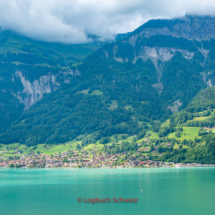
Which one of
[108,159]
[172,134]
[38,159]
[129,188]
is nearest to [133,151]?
[108,159]

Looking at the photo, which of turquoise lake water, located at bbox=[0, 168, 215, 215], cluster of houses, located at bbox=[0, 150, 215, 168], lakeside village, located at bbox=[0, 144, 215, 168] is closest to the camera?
turquoise lake water, located at bbox=[0, 168, 215, 215]

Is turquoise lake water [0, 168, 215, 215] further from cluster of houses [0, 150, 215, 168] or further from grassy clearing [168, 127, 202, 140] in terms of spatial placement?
grassy clearing [168, 127, 202, 140]

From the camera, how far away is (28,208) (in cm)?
5281

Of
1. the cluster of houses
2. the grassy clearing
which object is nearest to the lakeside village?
the cluster of houses

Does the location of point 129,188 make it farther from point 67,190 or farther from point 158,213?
point 158,213

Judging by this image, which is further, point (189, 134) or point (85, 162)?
point (85, 162)

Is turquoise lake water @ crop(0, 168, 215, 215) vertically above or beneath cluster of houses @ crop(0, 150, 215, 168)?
above

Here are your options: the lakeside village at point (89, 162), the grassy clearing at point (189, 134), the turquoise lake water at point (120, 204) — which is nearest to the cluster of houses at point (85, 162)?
the lakeside village at point (89, 162)

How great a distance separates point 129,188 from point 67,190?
562 inches

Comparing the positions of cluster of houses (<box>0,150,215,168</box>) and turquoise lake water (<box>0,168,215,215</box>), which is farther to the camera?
cluster of houses (<box>0,150,215,168</box>)

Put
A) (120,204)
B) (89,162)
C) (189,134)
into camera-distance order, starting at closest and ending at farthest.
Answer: (120,204) < (89,162) < (189,134)

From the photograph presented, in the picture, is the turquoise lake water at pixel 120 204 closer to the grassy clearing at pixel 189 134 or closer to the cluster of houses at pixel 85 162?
the cluster of houses at pixel 85 162

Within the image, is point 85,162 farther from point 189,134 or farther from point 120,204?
point 120,204

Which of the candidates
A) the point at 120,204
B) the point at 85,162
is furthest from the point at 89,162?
the point at 120,204
